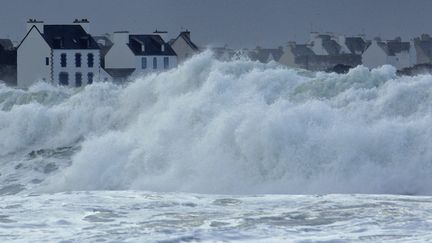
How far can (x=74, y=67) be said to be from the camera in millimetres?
65875

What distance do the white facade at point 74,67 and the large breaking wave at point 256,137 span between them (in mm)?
28661

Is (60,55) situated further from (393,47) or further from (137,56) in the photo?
(393,47)

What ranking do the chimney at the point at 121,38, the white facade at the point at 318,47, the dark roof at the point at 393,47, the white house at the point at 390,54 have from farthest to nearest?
the white facade at the point at 318,47
the dark roof at the point at 393,47
the white house at the point at 390,54
the chimney at the point at 121,38

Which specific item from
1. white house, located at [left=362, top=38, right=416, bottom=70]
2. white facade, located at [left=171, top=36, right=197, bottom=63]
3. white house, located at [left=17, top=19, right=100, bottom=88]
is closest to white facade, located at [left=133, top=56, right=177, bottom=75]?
white house, located at [left=17, top=19, right=100, bottom=88]

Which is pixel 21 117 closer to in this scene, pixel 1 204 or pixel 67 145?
pixel 67 145

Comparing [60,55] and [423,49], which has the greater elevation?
[423,49]

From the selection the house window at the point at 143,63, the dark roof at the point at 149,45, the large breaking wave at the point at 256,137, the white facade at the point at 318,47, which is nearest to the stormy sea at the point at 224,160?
the large breaking wave at the point at 256,137

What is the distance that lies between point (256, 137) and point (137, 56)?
42.6 metres

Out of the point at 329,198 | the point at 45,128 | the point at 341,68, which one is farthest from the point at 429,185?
the point at 341,68

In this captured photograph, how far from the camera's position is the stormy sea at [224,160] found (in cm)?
1689

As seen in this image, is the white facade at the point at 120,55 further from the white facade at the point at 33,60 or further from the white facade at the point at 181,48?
the white facade at the point at 181,48

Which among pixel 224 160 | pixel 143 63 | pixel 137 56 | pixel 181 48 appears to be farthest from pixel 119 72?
pixel 224 160

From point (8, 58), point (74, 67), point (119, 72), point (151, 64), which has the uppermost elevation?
point (8, 58)

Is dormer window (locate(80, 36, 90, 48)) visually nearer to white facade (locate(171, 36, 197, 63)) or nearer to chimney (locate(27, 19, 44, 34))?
chimney (locate(27, 19, 44, 34))
